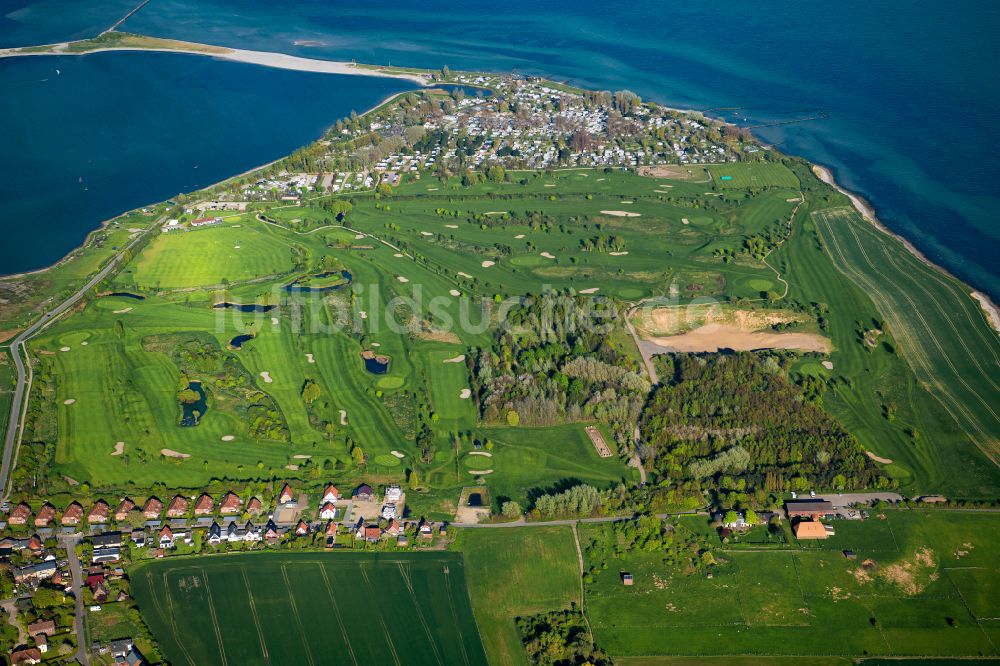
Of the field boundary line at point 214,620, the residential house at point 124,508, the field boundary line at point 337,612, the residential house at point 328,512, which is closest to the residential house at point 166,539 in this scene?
the field boundary line at point 214,620

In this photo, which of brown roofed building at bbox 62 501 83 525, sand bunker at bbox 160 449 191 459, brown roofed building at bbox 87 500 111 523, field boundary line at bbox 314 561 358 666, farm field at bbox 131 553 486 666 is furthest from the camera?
sand bunker at bbox 160 449 191 459

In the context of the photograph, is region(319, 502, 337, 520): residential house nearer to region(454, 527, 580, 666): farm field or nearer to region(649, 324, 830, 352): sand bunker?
region(454, 527, 580, 666): farm field

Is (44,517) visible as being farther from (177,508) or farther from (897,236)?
(897,236)

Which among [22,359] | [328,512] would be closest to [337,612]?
[328,512]

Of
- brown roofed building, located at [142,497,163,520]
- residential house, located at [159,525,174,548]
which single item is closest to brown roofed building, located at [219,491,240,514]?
residential house, located at [159,525,174,548]

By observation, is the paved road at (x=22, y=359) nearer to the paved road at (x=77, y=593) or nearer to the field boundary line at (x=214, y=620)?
the paved road at (x=77, y=593)

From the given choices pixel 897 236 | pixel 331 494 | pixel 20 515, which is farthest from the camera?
pixel 897 236

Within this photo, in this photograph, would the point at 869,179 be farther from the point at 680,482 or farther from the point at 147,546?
the point at 147,546
